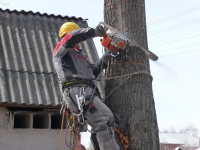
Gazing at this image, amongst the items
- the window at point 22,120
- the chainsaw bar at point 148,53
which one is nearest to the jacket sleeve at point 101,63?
the chainsaw bar at point 148,53

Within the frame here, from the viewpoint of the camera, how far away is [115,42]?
5.02 m

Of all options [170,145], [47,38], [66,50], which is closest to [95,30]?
[66,50]

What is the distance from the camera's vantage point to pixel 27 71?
26.0 ft

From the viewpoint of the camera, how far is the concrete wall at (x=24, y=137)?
7590 millimetres

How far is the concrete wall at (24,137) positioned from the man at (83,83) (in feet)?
9.06

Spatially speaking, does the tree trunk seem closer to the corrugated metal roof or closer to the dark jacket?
the dark jacket

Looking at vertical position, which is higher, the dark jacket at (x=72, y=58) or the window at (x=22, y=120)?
the dark jacket at (x=72, y=58)

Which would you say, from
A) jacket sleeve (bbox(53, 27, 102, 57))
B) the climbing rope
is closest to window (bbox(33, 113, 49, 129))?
the climbing rope

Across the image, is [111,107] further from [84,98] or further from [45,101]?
[45,101]

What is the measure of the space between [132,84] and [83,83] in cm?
54

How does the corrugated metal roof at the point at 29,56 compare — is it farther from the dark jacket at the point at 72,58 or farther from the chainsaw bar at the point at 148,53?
the chainsaw bar at the point at 148,53

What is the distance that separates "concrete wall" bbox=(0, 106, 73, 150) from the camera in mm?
7590

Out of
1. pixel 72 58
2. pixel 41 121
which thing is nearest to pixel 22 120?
pixel 41 121

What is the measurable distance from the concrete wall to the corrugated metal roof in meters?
0.46
